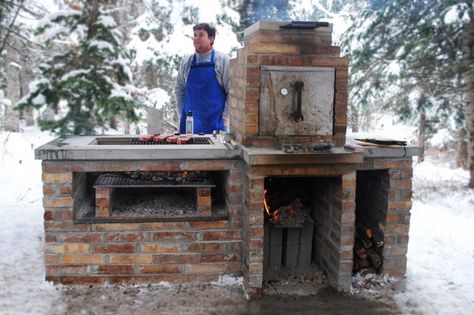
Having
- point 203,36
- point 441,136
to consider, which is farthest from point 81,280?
point 441,136

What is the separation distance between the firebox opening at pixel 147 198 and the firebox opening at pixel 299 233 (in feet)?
1.67

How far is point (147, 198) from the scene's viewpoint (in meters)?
4.63

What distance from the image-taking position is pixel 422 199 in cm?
750

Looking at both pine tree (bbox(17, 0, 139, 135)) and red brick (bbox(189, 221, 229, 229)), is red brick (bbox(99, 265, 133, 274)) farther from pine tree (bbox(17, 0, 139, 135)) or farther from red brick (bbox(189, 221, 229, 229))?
pine tree (bbox(17, 0, 139, 135))

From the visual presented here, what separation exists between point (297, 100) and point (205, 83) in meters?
1.95

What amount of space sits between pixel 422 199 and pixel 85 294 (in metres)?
5.43

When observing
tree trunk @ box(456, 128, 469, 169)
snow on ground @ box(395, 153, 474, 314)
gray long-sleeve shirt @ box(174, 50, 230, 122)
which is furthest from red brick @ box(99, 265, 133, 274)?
tree trunk @ box(456, 128, 469, 169)

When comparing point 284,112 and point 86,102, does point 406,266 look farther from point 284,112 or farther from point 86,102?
point 86,102

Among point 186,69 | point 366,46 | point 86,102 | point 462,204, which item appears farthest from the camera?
point 366,46

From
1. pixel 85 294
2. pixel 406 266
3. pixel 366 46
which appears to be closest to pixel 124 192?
pixel 85 294

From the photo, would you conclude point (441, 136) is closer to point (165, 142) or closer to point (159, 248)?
point (165, 142)

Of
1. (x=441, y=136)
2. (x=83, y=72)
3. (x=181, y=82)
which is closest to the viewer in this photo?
(x=181, y=82)

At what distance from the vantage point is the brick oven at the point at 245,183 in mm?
3887

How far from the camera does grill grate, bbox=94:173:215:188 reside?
409 cm
